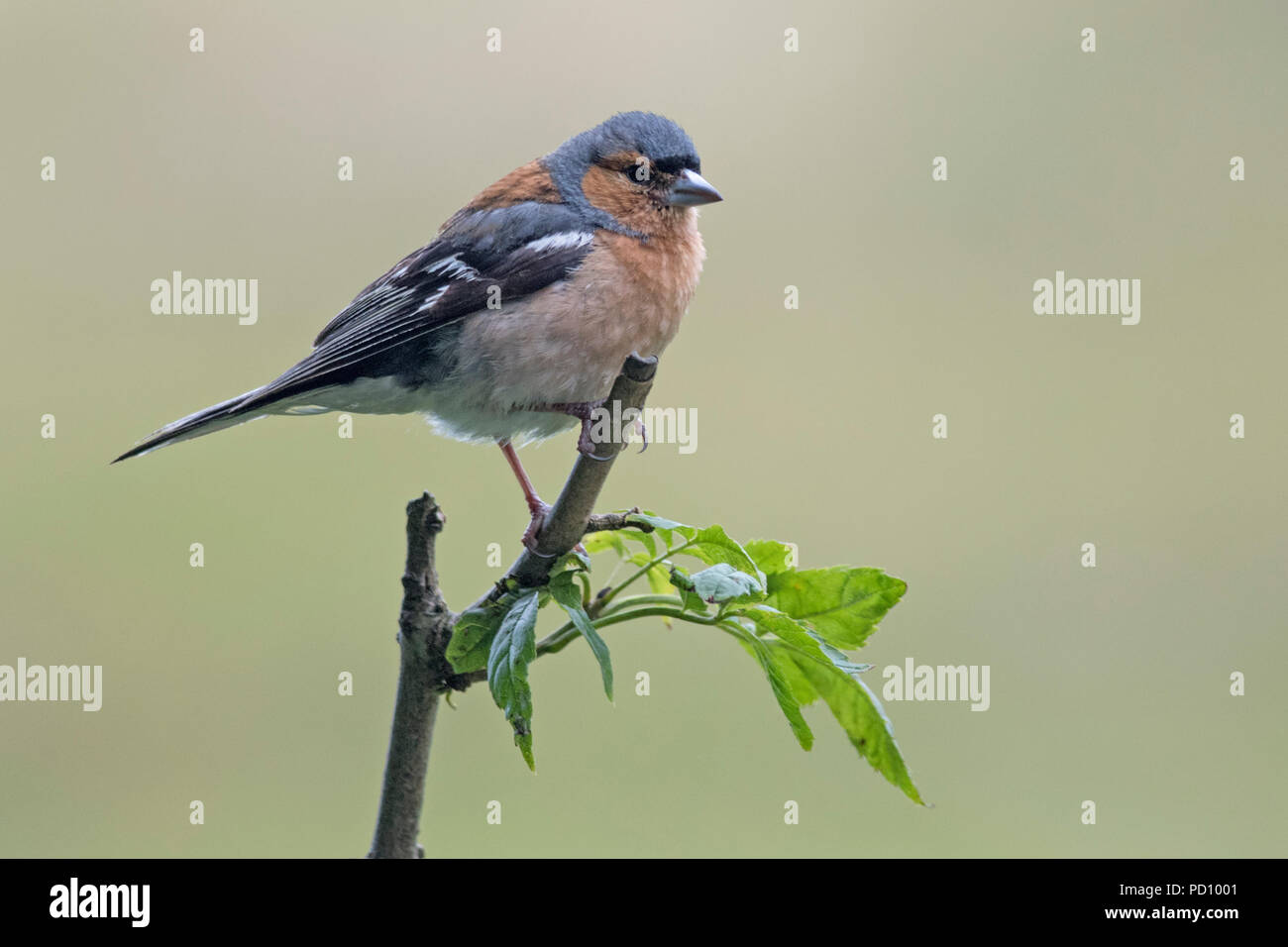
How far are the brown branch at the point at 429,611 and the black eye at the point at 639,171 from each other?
4.98 feet

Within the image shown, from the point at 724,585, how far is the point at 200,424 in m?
1.77

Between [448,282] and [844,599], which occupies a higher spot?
[448,282]

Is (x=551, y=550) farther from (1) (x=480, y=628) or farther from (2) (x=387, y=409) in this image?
(2) (x=387, y=409)

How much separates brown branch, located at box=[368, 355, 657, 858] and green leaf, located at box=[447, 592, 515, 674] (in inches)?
2.6

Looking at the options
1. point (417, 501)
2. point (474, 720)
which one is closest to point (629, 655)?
point (474, 720)

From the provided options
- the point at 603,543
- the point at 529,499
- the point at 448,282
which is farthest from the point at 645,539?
the point at 448,282

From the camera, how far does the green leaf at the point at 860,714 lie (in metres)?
2.06

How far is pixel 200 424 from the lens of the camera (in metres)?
3.15

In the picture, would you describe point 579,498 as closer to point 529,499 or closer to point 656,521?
point 656,521

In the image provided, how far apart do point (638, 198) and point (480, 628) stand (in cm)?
191

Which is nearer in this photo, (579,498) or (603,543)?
(579,498)

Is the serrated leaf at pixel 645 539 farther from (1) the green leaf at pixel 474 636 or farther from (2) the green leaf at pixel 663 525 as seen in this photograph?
(1) the green leaf at pixel 474 636

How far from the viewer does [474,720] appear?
19.7ft

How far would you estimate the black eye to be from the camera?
3.71 metres
